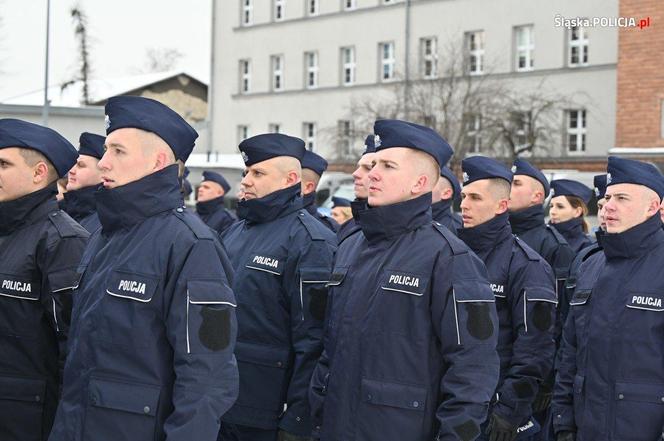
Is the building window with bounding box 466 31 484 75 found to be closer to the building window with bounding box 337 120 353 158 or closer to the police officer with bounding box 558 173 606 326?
the building window with bounding box 337 120 353 158

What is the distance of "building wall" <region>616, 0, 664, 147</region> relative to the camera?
36.3 metres

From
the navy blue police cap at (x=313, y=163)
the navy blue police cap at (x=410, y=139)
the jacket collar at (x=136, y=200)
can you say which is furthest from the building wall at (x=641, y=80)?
the jacket collar at (x=136, y=200)

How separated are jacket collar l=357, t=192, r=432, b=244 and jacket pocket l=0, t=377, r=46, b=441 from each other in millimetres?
1698

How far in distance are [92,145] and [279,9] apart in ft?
153

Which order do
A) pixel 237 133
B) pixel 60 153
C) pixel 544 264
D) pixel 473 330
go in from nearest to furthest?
pixel 473 330 < pixel 60 153 < pixel 544 264 < pixel 237 133

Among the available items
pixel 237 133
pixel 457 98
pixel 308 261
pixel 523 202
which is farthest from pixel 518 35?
pixel 308 261

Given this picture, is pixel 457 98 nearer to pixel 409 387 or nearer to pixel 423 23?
pixel 423 23

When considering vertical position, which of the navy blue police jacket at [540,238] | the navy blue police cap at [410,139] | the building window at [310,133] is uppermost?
the building window at [310,133]

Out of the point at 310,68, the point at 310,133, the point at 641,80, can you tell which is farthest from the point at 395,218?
the point at 310,68

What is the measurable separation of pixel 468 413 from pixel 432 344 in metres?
0.39

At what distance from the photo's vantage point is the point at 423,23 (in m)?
46.2

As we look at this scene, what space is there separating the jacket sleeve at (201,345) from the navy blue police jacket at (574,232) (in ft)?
22.4

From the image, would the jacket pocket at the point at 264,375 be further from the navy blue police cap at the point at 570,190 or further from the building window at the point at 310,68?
the building window at the point at 310,68

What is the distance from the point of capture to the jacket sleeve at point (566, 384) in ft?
20.3
